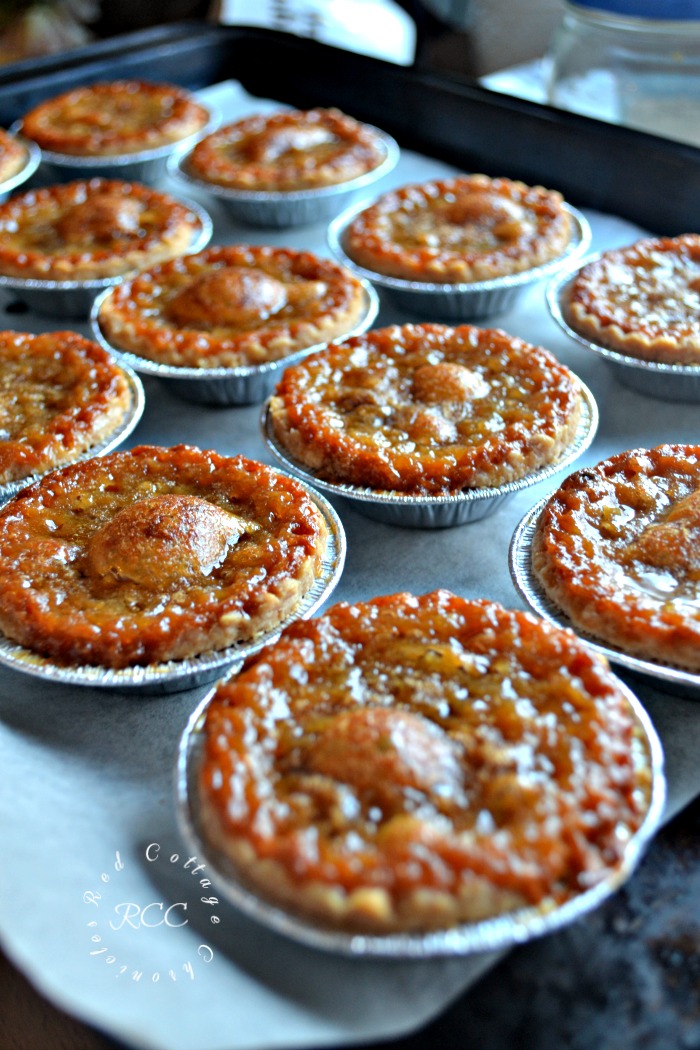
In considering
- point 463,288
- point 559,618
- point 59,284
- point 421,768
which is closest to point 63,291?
point 59,284

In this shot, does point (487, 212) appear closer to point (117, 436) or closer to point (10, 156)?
point (117, 436)

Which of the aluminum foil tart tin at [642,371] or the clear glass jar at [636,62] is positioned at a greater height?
the clear glass jar at [636,62]

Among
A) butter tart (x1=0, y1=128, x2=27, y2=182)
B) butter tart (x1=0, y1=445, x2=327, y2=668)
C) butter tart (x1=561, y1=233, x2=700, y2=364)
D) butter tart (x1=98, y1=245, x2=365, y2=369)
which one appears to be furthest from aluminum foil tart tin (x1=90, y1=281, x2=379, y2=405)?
butter tart (x1=0, y1=128, x2=27, y2=182)

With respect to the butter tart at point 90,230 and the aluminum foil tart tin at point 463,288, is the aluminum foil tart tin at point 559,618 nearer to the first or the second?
the aluminum foil tart tin at point 463,288

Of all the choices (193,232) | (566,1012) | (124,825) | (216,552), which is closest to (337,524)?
(216,552)

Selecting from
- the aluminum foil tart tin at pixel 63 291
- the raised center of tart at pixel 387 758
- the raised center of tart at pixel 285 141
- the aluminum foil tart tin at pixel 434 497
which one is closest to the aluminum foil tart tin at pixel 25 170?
the aluminum foil tart tin at pixel 63 291

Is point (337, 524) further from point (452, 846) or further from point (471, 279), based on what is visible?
point (471, 279)
